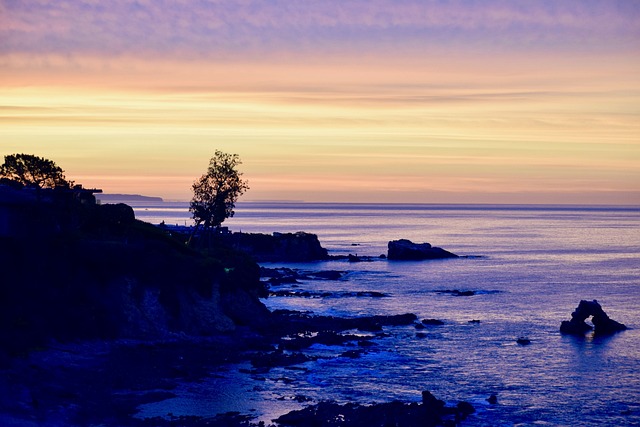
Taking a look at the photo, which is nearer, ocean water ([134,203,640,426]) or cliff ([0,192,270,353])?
ocean water ([134,203,640,426])

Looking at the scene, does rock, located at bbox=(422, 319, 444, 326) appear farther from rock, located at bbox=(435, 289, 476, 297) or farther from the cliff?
rock, located at bbox=(435, 289, 476, 297)

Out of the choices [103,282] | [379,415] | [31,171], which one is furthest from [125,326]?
[379,415]

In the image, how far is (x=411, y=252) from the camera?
192250 millimetres

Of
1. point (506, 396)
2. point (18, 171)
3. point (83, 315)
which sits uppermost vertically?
point (18, 171)

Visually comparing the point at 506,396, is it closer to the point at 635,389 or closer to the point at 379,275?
the point at 635,389

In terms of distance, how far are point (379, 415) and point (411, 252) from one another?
5651 inches

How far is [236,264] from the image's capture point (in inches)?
3580

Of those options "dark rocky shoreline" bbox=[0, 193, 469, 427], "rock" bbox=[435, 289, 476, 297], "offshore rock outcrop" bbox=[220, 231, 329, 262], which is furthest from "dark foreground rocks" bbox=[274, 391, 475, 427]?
"offshore rock outcrop" bbox=[220, 231, 329, 262]

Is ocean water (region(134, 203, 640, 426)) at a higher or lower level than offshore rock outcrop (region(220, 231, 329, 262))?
lower

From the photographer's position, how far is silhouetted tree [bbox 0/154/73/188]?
7531cm

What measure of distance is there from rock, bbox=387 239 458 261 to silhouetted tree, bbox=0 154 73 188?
122m

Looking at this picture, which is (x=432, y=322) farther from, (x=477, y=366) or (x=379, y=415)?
(x=379, y=415)

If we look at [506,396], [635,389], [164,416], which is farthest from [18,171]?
[635,389]

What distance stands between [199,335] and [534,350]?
31.5 metres
